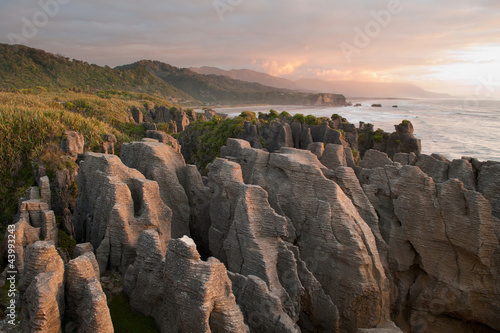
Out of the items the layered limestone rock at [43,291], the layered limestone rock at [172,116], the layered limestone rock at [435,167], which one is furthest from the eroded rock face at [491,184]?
the layered limestone rock at [172,116]

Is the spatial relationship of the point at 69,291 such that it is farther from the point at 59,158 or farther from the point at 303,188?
the point at 59,158

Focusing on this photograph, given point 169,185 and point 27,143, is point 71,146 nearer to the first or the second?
point 27,143

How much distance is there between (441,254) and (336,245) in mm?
5019

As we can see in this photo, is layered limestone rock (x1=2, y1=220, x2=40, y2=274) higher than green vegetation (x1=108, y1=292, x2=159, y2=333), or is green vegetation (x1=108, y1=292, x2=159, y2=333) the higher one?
layered limestone rock (x1=2, y1=220, x2=40, y2=274)

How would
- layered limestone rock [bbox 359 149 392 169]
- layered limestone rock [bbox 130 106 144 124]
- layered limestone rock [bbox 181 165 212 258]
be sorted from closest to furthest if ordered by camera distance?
layered limestone rock [bbox 181 165 212 258]
layered limestone rock [bbox 359 149 392 169]
layered limestone rock [bbox 130 106 144 124]

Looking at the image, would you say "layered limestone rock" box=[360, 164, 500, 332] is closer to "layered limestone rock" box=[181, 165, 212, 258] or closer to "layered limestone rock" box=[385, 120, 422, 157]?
"layered limestone rock" box=[181, 165, 212, 258]

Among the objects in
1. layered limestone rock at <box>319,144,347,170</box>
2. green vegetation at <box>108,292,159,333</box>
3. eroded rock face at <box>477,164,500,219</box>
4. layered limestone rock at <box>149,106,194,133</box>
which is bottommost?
green vegetation at <box>108,292,159,333</box>

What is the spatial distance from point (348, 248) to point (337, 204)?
5.19 feet

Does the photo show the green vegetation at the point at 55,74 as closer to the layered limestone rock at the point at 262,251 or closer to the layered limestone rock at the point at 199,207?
the layered limestone rock at the point at 199,207

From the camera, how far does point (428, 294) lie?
1309cm

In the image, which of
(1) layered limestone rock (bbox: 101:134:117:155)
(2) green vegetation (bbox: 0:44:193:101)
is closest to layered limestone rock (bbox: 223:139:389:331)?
(1) layered limestone rock (bbox: 101:134:117:155)

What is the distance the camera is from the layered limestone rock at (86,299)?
292 inches

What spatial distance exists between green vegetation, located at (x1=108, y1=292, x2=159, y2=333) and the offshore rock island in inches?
5.3

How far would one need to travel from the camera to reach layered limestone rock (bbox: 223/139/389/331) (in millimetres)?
11328
